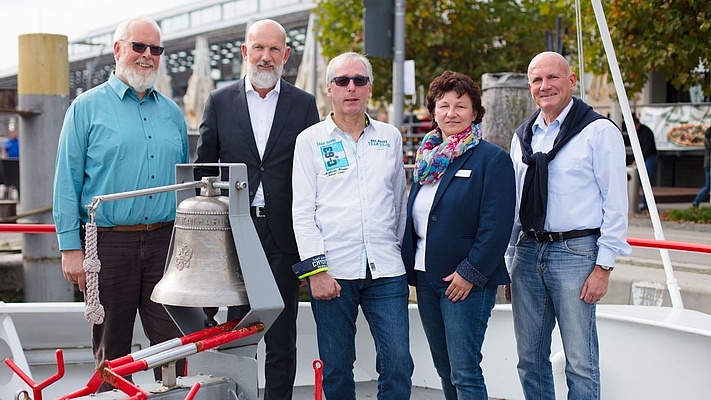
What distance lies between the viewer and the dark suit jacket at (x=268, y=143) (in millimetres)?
3875

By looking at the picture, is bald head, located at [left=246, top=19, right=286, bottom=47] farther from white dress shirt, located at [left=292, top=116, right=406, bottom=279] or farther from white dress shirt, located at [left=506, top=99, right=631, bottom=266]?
white dress shirt, located at [left=506, top=99, right=631, bottom=266]

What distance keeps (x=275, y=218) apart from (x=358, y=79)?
79 centimetres

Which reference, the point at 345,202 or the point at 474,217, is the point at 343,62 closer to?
the point at 345,202

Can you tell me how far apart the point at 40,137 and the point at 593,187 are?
6268 mm

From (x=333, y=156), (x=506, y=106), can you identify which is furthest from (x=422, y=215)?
(x=506, y=106)

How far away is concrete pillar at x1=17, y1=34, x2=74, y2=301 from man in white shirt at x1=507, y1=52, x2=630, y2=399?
5.77 m

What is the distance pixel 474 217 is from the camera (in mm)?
3434

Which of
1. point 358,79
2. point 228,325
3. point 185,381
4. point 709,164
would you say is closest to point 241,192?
point 228,325

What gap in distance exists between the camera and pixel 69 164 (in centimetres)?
374

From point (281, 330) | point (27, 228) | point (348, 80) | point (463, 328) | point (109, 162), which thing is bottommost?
point (281, 330)

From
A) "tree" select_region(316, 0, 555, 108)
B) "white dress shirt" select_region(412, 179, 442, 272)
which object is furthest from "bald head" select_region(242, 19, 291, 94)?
"tree" select_region(316, 0, 555, 108)

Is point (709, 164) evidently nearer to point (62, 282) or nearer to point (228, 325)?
point (62, 282)

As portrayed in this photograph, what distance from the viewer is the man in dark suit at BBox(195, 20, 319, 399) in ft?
12.7

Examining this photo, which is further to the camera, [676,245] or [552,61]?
[676,245]
